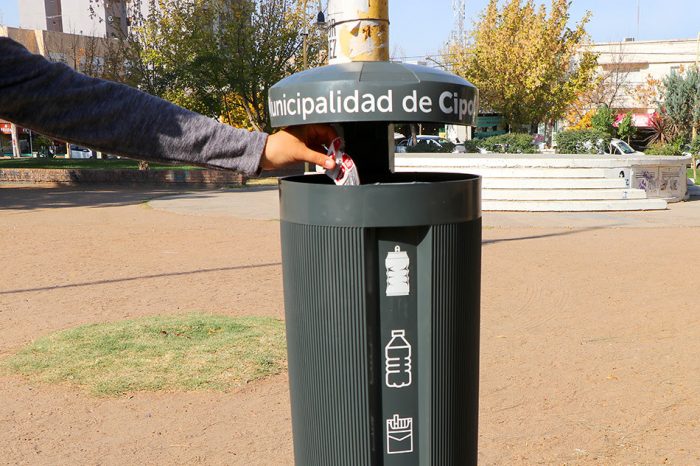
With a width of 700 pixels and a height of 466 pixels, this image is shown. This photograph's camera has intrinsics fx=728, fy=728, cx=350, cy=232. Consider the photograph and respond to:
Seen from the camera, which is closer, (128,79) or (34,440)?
(34,440)

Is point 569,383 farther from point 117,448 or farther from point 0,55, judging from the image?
point 0,55

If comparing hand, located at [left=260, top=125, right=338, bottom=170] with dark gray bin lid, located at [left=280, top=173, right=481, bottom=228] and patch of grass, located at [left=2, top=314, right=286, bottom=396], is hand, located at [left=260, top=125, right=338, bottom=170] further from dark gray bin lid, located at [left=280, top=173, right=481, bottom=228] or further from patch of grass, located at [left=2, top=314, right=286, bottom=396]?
patch of grass, located at [left=2, top=314, right=286, bottom=396]

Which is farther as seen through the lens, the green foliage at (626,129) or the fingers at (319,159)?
the green foliage at (626,129)

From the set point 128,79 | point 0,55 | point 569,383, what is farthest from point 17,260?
point 128,79

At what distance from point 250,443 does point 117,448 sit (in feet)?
2.32

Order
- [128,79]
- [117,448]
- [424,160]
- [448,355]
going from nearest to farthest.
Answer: [448,355], [117,448], [424,160], [128,79]

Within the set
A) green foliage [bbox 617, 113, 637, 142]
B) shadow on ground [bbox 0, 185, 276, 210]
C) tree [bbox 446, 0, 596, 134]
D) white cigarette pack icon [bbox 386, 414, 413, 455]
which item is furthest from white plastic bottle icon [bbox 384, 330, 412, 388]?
green foliage [bbox 617, 113, 637, 142]

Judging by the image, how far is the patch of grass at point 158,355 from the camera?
481 cm

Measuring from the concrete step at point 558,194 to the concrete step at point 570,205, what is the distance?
0.12m

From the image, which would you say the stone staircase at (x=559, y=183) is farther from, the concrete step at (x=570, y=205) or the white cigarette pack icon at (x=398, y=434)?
the white cigarette pack icon at (x=398, y=434)

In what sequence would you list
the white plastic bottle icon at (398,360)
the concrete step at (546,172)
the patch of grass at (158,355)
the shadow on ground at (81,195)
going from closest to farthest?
the white plastic bottle icon at (398,360) < the patch of grass at (158,355) < the concrete step at (546,172) < the shadow on ground at (81,195)

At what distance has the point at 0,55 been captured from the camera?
1494 millimetres

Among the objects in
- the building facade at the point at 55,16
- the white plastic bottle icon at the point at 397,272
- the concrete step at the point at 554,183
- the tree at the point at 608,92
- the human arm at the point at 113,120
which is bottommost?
the concrete step at the point at 554,183

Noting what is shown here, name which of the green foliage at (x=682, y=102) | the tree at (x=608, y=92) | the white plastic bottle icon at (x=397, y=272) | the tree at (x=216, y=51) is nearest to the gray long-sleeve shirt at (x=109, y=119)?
the white plastic bottle icon at (x=397, y=272)
